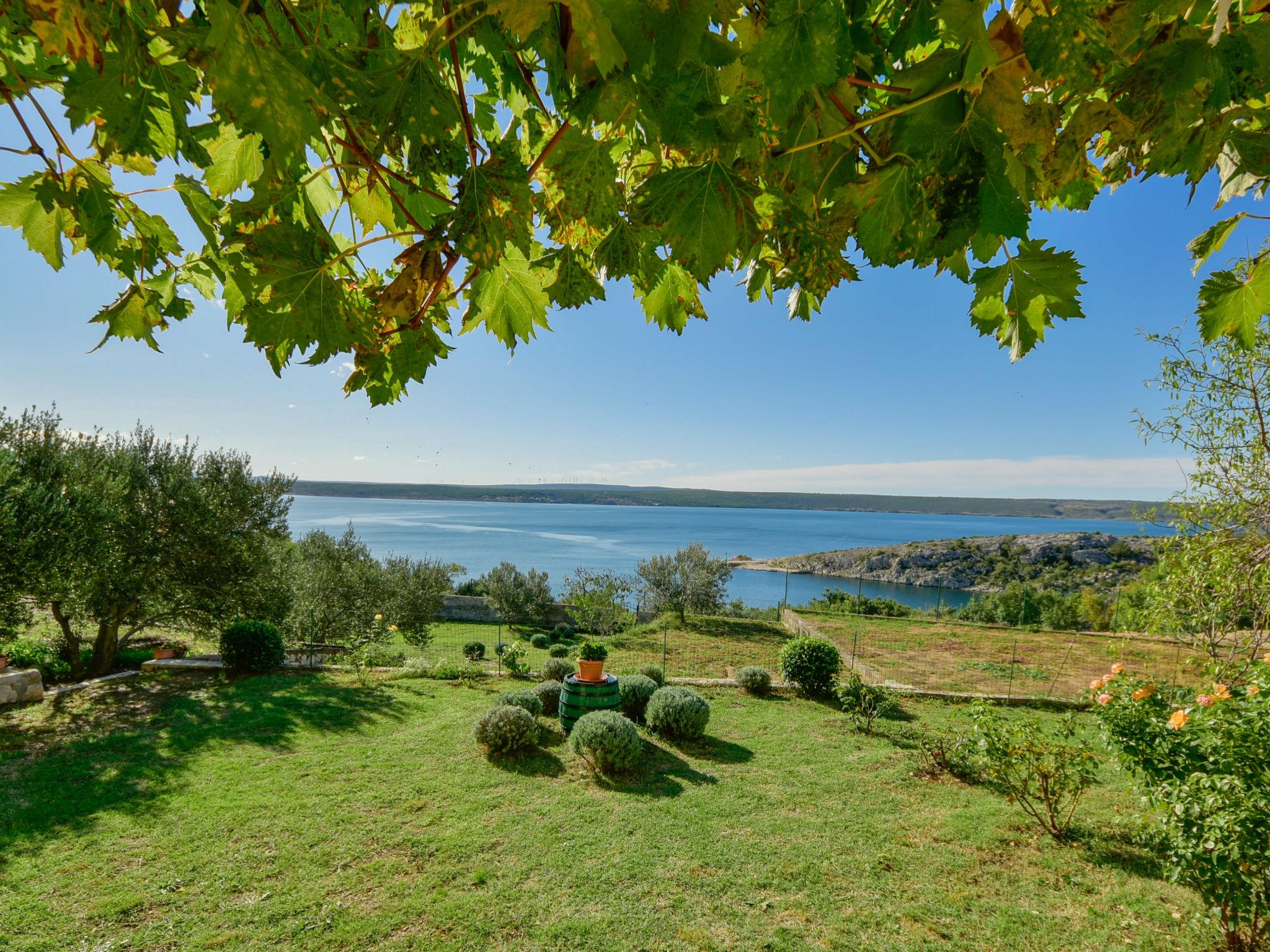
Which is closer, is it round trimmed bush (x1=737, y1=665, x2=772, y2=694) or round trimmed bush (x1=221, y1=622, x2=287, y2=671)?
round trimmed bush (x1=737, y1=665, x2=772, y2=694)

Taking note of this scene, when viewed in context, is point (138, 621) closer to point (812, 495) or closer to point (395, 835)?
point (395, 835)

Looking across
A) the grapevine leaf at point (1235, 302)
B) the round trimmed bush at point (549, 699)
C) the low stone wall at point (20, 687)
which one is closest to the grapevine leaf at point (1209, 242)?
the grapevine leaf at point (1235, 302)

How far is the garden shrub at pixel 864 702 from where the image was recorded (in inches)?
351

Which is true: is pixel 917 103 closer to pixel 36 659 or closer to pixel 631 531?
pixel 36 659

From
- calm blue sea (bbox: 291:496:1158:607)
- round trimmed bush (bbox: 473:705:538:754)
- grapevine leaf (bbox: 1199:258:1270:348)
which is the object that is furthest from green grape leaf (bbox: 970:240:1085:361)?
calm blue sea (bbox: 291:496:1158:607)

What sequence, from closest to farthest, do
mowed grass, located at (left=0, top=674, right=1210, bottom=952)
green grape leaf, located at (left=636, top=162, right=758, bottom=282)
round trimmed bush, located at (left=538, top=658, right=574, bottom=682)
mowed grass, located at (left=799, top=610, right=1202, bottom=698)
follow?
green grape leaf, located at (left=636, top=162, right=758, bottom=282), mowed grass, located at (left=0, top=674, right=1210, bottom=952), round trimmed bush, located at (left=538, top=658, right=574, bottom=682), mowed grass, located at (left=799, top=610, right=1202, bottom=698)

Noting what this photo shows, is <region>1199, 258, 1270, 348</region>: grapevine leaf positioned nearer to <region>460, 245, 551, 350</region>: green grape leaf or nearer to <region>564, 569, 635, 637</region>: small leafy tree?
<region>460, 245, 551, 350</region>: green grape leaf

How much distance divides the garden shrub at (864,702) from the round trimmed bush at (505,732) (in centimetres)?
531

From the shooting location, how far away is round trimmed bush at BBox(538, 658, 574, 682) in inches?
430

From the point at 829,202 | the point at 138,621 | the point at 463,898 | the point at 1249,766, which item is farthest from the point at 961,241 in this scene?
the point at 138,621

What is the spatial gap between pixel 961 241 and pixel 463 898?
552 centimetres

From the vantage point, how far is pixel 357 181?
1.04 m

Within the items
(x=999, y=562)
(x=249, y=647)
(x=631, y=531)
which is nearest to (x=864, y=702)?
(x=249, y=647)

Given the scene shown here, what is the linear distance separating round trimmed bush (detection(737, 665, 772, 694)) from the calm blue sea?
6.54 m
